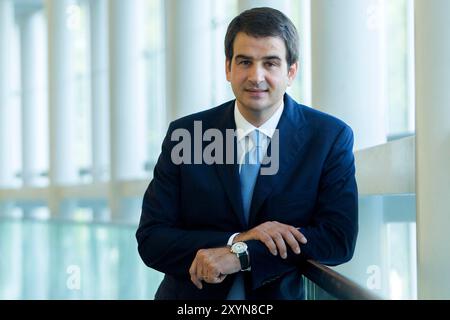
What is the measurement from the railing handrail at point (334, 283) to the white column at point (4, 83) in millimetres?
24280

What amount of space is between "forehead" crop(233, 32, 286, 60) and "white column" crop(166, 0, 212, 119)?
32.4ft

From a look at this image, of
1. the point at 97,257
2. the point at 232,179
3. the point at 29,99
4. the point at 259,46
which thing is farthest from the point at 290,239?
the point at 29,99

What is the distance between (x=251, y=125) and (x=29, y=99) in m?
25.6

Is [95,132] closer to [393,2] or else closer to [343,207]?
[393,2]

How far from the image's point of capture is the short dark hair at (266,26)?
11.1 feet

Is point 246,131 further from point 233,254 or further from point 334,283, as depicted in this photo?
point 334,283

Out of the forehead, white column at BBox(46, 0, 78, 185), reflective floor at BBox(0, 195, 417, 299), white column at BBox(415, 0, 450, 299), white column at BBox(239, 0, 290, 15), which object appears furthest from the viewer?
white column at BBox(46, 0, 78, 185)

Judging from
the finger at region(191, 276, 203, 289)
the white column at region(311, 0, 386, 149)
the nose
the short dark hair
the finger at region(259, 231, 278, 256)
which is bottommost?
the finger at region(191, 276, 203, 289)

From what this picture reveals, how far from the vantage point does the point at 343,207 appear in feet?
11.3

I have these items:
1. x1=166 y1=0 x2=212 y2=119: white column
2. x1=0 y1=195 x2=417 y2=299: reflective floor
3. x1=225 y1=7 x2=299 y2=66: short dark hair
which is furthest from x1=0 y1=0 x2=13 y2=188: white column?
x1=225 y1=7 x2=299 y2=66: short dark hair

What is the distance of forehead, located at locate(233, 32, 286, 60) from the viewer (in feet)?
11.2

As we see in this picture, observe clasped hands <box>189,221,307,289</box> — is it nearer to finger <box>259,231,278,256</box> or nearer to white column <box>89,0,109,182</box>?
finger <box>259,231,278,256</box>

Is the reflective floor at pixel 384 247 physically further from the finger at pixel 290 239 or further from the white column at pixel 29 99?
the white column at pixel 29 99

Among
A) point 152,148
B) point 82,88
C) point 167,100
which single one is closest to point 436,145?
point 167,100
